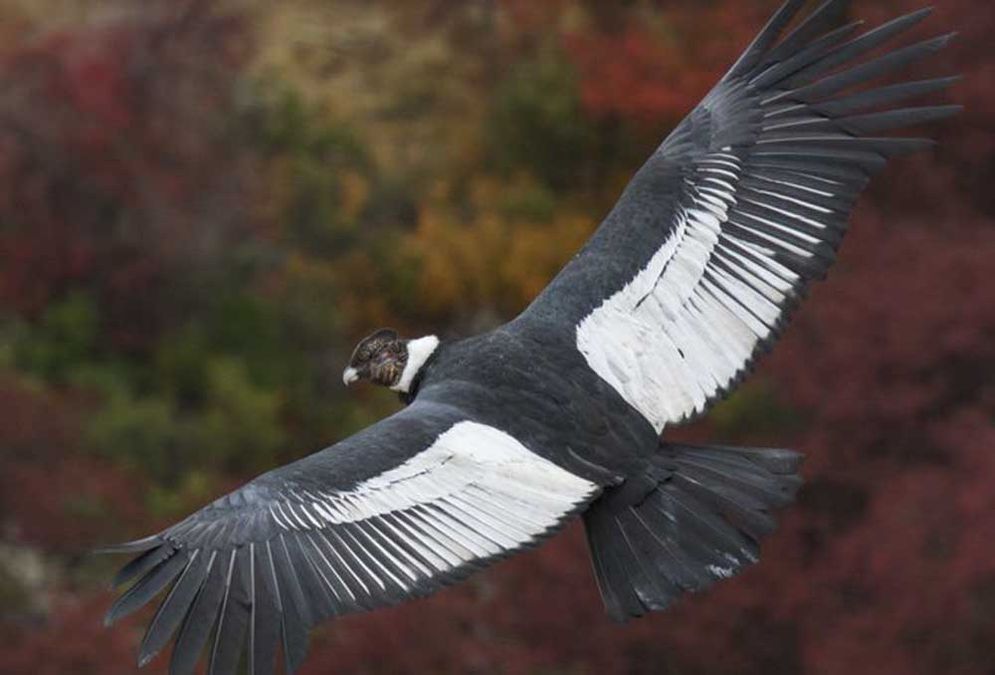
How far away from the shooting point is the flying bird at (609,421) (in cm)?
784

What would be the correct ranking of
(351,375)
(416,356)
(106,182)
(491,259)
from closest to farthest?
(416,356) < (351,375) < (106,182) < (491,259)

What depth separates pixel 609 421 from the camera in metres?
8.49

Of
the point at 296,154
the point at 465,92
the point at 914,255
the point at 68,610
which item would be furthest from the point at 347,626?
the point at 465,92

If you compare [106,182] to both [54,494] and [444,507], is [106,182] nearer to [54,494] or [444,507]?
[54,494]

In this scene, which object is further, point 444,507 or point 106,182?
point 106,182

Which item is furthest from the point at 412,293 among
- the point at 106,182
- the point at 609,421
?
the point at 609,421

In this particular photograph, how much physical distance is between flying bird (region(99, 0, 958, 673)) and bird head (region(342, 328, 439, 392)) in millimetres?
11

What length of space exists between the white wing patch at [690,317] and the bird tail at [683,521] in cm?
27

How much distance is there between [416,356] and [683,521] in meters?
1.30

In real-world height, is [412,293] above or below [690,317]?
above

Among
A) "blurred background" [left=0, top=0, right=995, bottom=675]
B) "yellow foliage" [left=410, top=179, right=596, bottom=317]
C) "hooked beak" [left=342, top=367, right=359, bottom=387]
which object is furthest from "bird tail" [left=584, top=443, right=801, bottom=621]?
"yellow foliage" [left=410, top=179, right=596, bottom=317]

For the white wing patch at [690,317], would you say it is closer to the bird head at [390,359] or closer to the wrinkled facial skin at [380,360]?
the bird head at [390,359]

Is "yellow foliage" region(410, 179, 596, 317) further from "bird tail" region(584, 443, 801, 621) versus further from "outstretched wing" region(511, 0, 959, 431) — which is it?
"bird tail" region(584, 443, 801, 621)

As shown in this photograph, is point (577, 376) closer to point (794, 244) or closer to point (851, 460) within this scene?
point (794, 244)
